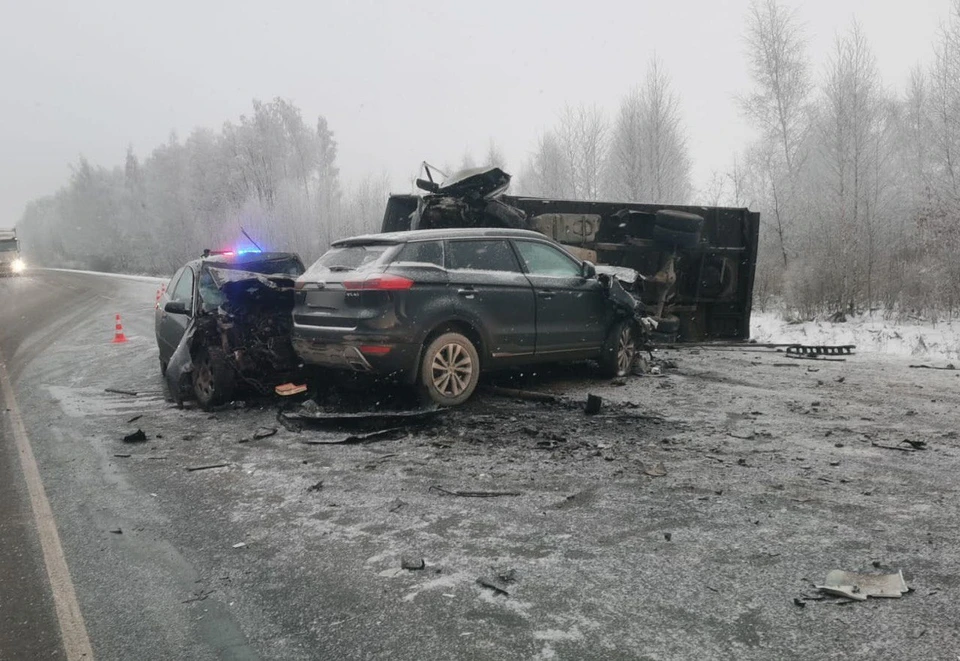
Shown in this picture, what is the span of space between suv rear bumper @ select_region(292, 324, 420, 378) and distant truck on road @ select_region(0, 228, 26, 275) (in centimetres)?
4972

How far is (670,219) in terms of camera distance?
36.4 ft

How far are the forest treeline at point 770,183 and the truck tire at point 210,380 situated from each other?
1607 centimetres

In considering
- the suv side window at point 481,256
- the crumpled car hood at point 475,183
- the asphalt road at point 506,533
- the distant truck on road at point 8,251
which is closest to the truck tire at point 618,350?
the asphalt road at point 506,533

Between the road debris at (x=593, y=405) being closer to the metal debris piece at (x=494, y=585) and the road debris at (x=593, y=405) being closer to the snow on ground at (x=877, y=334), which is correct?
the metal debris piece at (x=494, y=585)

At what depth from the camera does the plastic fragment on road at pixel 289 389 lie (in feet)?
23.0

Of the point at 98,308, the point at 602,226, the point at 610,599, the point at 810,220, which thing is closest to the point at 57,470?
the point at 610,599

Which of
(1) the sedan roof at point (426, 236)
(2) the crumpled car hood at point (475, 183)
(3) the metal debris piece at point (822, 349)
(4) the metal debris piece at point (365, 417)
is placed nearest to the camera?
(4) the metal debris piece at point (365, 417)

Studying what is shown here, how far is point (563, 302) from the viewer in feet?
24.3

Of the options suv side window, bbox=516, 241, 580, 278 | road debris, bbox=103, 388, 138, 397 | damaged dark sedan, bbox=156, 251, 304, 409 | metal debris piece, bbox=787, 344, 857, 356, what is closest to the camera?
damaged dark sedan, bbox=156, 251, 304, 409

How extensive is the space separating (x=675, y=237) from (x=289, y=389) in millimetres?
7138

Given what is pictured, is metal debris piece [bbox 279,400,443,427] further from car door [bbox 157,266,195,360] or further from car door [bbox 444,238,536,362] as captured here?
car door [bbox 157,266,195,360]

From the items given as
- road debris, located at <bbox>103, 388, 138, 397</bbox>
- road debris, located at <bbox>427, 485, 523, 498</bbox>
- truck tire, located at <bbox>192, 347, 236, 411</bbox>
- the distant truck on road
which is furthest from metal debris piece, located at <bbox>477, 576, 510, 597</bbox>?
the distant truck on road

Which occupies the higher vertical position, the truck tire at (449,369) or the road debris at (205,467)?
the truck tire at (449,369)

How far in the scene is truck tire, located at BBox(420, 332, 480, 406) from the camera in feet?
20.5
